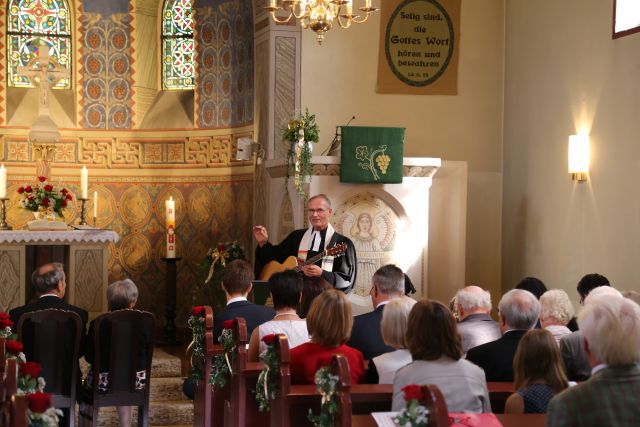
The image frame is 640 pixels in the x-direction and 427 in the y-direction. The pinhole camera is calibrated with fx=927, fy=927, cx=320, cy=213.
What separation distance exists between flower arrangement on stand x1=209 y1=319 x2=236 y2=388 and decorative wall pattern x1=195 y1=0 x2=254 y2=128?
6.17m

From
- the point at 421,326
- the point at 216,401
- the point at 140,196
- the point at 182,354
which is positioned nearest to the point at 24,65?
the point at 140,196

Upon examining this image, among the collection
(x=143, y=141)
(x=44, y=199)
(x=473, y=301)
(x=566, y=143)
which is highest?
(x=143, y=141)

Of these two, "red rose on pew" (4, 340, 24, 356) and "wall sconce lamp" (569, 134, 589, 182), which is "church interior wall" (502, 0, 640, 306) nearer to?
"wall sconce lamp" (569, 134, 589, 182)

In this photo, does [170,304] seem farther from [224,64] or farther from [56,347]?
[56,347]

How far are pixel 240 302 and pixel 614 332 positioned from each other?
3.39 meters

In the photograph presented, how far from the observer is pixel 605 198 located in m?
7.92

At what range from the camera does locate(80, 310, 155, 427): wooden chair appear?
241 inches

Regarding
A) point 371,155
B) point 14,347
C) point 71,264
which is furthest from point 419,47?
point 14,347

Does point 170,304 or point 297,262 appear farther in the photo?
point 170,304

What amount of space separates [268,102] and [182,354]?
297 centimetres

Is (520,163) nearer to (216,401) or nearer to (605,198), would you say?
(605,198)

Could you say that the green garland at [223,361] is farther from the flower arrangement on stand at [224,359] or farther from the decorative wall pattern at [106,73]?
the decorative wall pattern at [106,73]

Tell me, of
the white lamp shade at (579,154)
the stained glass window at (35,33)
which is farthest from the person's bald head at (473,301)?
the stained glass window at (35,33)

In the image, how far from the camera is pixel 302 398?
418 cm
